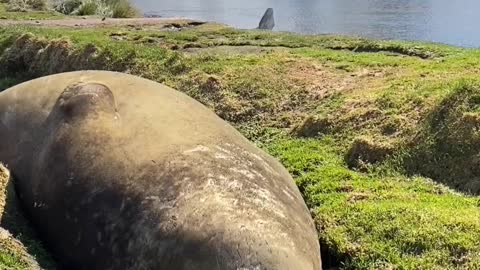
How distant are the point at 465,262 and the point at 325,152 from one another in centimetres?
285

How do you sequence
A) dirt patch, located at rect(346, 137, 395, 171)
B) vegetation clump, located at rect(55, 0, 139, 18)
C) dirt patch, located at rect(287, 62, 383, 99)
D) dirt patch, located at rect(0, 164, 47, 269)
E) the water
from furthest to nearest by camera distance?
vegetation clump, located at rect(55, 0, 139, 18)
the water
dirt patch, located at rect(287, 62, 383, 99)
dirt patch, located at rect(346, 137, 395, 171)
dirt patch, located at rect(0, 164, 47, 269)

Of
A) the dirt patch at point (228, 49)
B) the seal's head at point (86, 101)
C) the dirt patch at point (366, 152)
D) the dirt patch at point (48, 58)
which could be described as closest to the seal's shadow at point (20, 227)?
the seal's head at point (86, 101)

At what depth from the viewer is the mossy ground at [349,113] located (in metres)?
5.84

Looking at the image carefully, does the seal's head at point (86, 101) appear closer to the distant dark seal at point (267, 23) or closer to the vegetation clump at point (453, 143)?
the vegetation clump at point (453, 143)

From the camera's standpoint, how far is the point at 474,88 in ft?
25.3


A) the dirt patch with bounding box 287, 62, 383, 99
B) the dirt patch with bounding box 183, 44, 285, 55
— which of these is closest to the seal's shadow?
the dirt patch with bounding box 287, 62, 383, 99

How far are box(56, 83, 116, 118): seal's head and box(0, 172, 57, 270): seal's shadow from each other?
2.45 feet

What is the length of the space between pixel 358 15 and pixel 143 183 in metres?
23.3

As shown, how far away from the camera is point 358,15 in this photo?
2744 centimetres

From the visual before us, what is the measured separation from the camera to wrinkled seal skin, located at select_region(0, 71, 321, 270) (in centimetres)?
464

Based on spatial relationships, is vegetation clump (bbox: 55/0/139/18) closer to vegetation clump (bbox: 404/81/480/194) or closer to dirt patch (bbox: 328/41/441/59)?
dirt patch (bbox: 328/41/441/59)

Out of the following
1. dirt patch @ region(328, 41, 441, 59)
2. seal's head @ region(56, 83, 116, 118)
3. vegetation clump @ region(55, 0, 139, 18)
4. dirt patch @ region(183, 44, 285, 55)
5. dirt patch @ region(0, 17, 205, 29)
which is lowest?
vegetation clump @ region(55, 0, 139, 18)

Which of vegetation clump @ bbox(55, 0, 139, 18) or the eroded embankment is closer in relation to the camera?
the eroded embankment

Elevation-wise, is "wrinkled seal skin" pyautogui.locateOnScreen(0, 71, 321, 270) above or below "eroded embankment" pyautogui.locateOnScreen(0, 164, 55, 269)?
above
